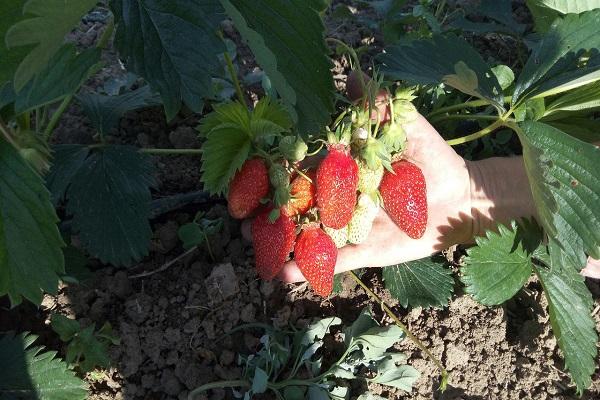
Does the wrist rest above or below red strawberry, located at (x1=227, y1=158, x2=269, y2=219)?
below

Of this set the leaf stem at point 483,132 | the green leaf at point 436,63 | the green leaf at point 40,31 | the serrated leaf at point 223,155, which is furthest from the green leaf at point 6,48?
the leaf stem at point 483,132

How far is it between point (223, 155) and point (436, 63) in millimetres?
531

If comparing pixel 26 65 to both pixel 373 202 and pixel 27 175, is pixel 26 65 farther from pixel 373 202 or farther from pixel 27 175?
pixel 373 202

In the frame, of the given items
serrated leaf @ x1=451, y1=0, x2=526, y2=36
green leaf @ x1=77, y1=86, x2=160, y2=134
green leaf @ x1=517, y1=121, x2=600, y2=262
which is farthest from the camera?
serrated leaf @ x1=451, y1=0, x2=526, y2=36

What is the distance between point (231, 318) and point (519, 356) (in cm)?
78

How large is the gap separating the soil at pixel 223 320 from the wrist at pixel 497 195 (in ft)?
0.74

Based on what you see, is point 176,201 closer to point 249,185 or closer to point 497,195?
point 249,185

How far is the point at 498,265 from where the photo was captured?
4.39 ft

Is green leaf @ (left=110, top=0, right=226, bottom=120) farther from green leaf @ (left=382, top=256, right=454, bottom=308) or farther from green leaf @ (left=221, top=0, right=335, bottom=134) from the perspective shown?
green leaf @ (left=382, top=256, right=454, bottom=308)

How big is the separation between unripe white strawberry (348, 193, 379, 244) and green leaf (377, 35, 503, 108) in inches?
11.3

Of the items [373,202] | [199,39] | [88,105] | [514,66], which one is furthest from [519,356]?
[88,105]

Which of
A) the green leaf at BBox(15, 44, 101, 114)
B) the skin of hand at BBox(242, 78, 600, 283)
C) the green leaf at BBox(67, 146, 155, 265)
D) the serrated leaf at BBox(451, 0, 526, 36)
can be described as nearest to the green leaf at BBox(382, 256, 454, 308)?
the skin of hand at BBox(242, 78, 600, 283)

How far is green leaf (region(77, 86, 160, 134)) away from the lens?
1.45 metres

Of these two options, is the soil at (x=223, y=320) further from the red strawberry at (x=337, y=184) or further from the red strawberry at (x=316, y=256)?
the red strawberry at (x=337, y=184)
